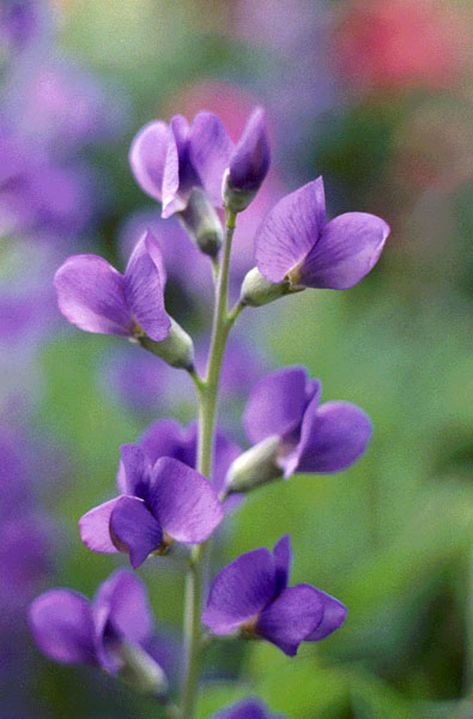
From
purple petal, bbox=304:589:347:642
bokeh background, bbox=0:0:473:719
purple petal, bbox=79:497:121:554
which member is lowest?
bokeh background, bbox=0:0:473:719

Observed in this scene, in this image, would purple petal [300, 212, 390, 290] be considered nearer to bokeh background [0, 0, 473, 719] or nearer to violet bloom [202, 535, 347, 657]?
violet bloom [202, 535, 347, 657]

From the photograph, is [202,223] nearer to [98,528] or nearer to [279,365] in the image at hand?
[98,528]

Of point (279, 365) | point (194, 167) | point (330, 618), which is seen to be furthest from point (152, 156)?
point (279, 365)

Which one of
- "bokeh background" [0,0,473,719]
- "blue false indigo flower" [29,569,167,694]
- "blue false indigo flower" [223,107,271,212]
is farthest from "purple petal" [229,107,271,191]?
"bokeh background" [0,0,473,719]

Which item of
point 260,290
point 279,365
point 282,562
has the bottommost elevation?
point 279,365

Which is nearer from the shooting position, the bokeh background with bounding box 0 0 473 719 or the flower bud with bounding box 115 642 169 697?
the flower bud with bounding box 115 642 169 697

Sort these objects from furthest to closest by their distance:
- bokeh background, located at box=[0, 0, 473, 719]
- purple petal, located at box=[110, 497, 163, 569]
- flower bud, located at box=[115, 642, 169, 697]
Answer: bokeh background, located at box=[0, 0, 473, 719], flower bud, located at box=[115, 642, 169, 697], purple petal, located at box=[110, 497, 163, 569]

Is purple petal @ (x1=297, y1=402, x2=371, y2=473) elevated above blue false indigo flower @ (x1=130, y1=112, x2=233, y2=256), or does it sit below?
below
